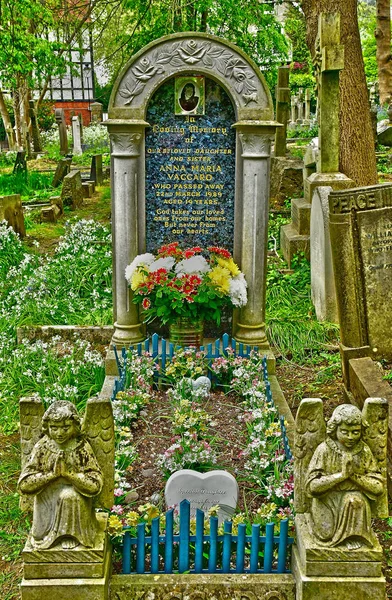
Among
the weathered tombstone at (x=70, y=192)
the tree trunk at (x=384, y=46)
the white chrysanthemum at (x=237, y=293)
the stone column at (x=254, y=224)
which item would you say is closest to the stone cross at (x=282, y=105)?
the weathered tombstone at (x=70, y=192)

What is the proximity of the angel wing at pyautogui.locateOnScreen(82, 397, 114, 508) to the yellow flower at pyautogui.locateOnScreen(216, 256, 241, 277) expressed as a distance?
10.3 ft

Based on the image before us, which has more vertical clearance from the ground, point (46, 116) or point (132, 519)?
point (46, 116)

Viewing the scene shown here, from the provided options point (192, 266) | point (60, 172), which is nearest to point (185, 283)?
point (192, 266)

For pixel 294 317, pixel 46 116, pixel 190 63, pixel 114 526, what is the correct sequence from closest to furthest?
pixel 114 526 < pixel 190 63 < pixel 294 317 < pixel 46 116

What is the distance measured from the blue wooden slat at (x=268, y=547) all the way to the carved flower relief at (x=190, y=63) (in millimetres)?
3889

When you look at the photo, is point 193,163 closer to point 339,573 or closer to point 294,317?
point 294,317

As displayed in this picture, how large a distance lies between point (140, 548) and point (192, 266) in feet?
10.2

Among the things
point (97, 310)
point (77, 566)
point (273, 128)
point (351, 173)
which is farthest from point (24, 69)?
point (77, 566)

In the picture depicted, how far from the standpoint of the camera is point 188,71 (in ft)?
20.2

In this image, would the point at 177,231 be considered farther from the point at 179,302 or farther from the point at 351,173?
the point at 351,173

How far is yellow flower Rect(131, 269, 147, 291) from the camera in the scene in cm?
607

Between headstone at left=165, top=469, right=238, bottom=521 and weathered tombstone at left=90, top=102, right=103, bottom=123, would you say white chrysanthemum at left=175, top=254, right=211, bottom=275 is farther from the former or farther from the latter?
weathered tombstone at left=90, top=102, right=103, bottom=123

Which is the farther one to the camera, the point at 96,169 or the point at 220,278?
the point at 96,169

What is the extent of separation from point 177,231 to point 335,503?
3.78 m
